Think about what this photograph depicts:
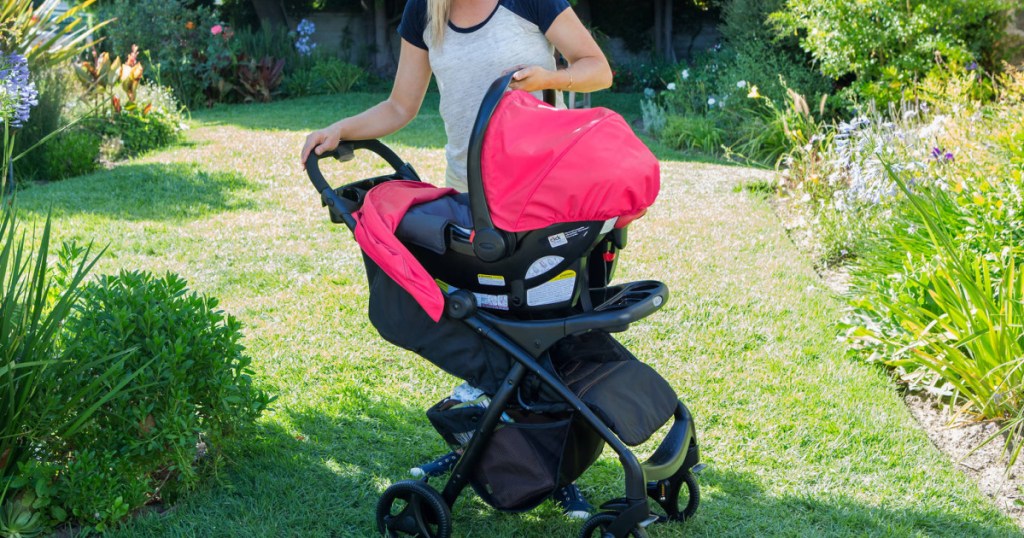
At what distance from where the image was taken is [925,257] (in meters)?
4.18

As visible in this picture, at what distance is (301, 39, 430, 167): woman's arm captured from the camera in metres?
2.83

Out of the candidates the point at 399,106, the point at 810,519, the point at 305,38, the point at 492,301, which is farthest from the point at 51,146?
the point at 305,38

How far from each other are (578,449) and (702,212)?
4.43 meters

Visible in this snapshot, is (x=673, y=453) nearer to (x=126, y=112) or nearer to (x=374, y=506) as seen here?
(x=374, y=506)

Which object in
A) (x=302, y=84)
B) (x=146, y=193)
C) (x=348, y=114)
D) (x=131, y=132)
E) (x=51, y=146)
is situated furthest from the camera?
(x=302, y=84)

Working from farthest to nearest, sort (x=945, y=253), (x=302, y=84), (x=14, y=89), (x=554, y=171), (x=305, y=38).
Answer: (x=305, y=38) < (x=302, y=84) < (x=945, y=253) < (x=14, y=89) < (x=554, y=171)

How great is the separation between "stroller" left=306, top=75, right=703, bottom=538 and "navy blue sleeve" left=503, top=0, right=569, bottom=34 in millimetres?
546

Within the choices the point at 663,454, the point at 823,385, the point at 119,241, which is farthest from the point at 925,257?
the point at 119,241

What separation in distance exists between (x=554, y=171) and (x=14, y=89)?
5.70ft

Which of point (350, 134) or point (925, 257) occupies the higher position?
point (350, 134)

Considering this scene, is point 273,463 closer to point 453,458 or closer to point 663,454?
point 453,458

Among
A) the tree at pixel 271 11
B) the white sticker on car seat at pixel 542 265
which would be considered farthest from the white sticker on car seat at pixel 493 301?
the tree at pixel 271 11

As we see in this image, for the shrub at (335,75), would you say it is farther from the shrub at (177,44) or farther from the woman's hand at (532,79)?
the woman's hand at (532,79)

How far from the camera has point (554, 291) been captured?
8.01ft
